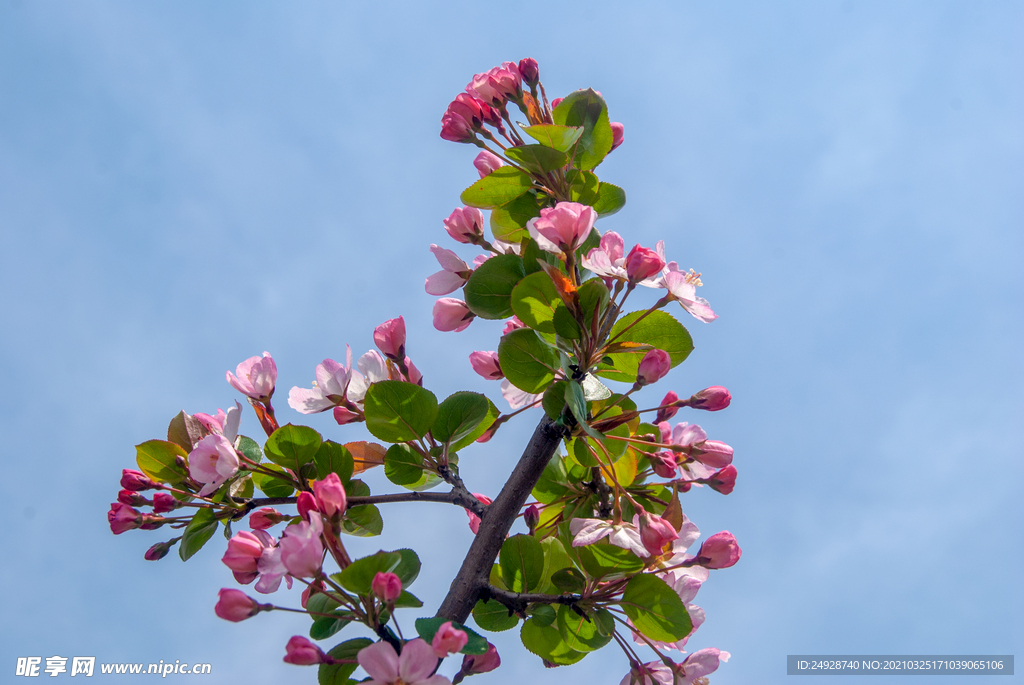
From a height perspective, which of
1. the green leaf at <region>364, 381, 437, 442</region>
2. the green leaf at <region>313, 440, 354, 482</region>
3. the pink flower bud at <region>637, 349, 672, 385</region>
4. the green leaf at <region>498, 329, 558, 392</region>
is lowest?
the green leaf at <region>313, 440, 354, 482</region>

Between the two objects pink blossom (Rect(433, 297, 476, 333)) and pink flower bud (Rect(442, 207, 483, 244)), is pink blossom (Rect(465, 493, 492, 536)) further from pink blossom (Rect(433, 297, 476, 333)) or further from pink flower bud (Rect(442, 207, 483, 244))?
pink flower bud (Rect(442, 207, 483, 244))

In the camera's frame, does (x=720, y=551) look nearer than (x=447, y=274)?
Yes

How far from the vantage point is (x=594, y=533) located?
1.42m

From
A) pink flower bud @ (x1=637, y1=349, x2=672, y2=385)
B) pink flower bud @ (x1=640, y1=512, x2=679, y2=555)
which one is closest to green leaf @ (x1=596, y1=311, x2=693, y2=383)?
pink flower bud @ (x1=637, y1=349, x2=672, y2=385)

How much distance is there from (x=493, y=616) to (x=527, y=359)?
699 mm

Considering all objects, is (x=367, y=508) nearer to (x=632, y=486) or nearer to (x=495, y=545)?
(x=495, y=545)

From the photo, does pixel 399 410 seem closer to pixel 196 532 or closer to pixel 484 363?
pixel 484 363

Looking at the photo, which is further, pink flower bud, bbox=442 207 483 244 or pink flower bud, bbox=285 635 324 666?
pink flower bud, bbox=442 207 483 244

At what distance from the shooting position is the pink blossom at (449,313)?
1.73 metres

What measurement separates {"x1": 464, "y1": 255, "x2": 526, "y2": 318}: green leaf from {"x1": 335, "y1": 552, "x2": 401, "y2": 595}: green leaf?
27.4 inches

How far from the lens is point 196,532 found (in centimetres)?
152

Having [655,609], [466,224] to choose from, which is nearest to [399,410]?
[466,224]

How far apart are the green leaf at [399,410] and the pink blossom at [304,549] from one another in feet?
1.10

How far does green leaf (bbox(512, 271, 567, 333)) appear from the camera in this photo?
1.46 m
